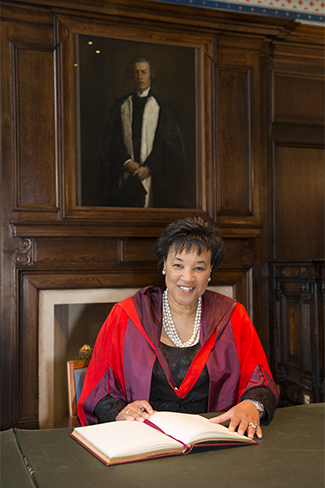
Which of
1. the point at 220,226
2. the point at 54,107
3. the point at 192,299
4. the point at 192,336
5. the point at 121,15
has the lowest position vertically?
the point at 192,336

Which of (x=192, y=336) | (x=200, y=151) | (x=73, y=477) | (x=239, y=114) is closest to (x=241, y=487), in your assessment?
(x=73, y=477)

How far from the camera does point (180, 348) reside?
239 cm

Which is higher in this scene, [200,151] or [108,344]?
[200,151]

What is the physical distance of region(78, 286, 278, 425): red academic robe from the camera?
89.1 inches

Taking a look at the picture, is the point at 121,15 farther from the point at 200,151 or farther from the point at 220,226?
the point at 220,226

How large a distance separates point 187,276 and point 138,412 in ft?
2.66

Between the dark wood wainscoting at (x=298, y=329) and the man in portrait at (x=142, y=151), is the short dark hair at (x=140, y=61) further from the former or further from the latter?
the dark wood wainscoting at (x=298, y=329)

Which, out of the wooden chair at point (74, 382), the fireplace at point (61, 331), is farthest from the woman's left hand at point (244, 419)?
the fireplace at point (61, 331)

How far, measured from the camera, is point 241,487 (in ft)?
3.95

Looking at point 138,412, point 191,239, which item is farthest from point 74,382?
point 191,239

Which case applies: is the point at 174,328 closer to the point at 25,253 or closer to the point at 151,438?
the point at 151,438

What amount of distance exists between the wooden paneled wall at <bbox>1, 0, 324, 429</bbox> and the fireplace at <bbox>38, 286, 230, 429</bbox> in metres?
0.08

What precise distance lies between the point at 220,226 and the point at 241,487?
3082 mm

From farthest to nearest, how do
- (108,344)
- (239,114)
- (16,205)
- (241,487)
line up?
(239,114) < (16,205) < (108,344) < (241,487)
